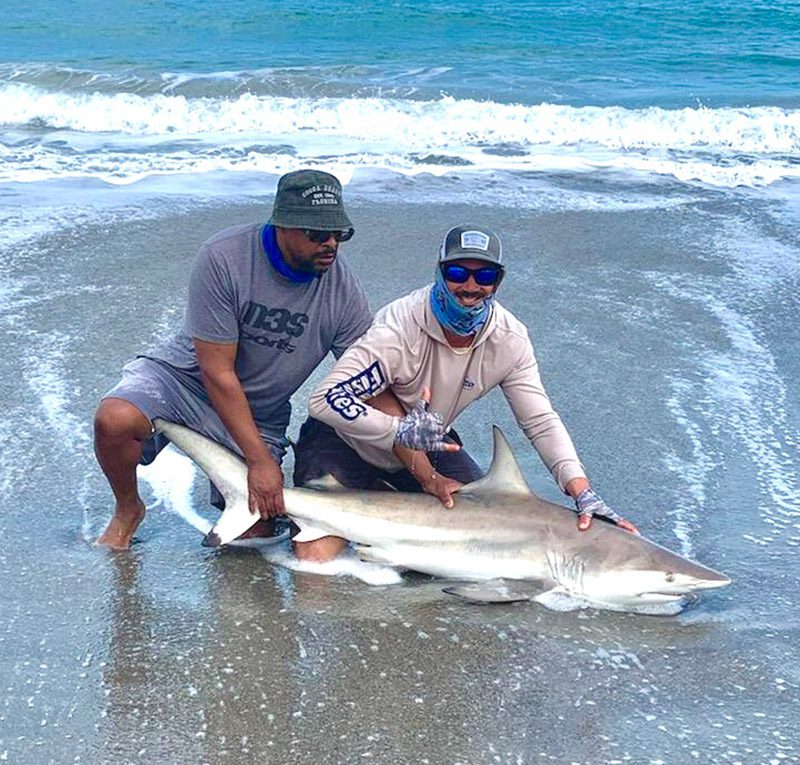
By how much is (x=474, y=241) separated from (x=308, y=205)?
59 cm

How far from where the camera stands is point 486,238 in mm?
4238

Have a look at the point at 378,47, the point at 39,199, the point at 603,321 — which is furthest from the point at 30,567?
the point at 378,47

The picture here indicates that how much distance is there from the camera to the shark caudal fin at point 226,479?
14.6 ft

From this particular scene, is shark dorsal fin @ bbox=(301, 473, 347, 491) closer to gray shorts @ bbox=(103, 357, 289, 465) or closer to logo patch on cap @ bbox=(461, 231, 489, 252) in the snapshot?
gray shorts @ bbox=(103, 357, 289, 465)

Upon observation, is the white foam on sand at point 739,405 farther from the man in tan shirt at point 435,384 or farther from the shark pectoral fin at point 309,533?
the shark pectoral fin at point 309,533

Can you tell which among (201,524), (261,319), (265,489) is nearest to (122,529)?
(201,524)

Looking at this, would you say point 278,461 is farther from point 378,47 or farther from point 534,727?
point 378,47

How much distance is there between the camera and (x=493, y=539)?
4.33 meters

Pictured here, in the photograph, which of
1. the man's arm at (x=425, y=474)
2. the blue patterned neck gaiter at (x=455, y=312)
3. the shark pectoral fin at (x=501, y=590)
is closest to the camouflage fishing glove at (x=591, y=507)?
the shark pectoral fin at (x=501, y=590)

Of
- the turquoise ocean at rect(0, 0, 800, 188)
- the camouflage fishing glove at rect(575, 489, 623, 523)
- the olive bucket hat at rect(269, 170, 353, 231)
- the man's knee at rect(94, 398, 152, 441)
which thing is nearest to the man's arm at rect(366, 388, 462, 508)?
the camouflage fishing glove at rect(575, 489, 623, 523)

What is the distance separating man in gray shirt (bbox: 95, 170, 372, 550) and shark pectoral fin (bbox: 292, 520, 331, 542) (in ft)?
0.42

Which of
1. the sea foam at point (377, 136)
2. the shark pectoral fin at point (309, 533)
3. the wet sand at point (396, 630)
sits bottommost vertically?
the wet sand at point (396, 630)

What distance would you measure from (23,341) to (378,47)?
19.8 metres

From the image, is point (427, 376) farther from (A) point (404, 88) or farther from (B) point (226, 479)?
(A) point (404, 88)
